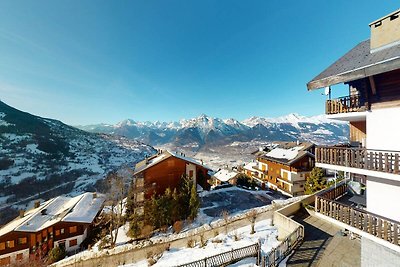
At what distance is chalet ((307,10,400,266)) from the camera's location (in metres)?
6.32

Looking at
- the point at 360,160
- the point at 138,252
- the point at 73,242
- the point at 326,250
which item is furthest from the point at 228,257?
the point at 73,242

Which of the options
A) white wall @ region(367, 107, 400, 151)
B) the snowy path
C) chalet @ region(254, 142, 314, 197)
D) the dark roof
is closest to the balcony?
white wall @ region(367, 107, 400, 151)

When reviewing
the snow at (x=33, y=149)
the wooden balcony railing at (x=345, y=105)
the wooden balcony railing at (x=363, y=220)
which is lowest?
the snow at (x=33, y=149)

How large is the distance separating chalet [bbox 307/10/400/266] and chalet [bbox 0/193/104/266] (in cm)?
3221

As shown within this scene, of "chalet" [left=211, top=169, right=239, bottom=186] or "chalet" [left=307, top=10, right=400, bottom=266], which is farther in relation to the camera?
"chalet" [left=211, top=169, right=239, bottom=186]

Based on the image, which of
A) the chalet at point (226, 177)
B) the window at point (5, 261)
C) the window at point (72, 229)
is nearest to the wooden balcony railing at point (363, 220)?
the window at point (72, 229)

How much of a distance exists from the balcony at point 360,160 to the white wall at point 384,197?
984mm

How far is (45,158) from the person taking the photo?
10012 centimetres

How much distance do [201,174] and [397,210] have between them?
27194 mm

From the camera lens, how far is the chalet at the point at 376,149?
632cm

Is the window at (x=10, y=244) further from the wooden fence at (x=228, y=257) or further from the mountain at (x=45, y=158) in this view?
the mountain at (x=45, y=158)

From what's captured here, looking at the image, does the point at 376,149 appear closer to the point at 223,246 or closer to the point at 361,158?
the point at 361,158

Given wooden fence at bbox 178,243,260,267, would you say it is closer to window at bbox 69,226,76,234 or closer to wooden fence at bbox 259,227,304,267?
wooden fence at bbox 259,227,304,267

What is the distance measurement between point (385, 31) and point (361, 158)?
16.3 ft
